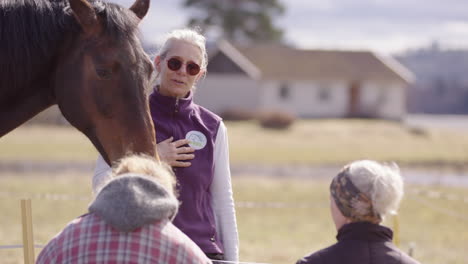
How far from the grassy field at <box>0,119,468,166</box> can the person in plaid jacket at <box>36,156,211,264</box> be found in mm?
19910

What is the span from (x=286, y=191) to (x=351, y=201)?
13525 mm

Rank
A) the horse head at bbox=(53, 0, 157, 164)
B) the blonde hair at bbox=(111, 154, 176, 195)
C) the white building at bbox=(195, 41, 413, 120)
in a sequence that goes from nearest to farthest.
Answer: the blonde hair at bbox=(111, 154, 176, 195), the horse head at bbox=(53, 0, 157, 164), the white building at bbox=(195, 41, 413, 120)

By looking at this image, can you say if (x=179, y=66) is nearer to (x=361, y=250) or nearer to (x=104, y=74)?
(x=104, y=74)

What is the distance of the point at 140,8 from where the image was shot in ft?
11.6

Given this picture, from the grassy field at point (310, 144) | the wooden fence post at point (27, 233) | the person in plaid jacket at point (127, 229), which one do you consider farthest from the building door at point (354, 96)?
the person in plaid jacket at point (127, 229)

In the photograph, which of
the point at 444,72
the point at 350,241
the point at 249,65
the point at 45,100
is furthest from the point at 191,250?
the point at 444,72

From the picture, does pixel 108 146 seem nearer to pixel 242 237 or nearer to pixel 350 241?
pixel 350 241

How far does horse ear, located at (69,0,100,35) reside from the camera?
10.3ft

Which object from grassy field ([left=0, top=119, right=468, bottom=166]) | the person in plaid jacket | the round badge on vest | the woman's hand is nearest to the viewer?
the person in plaid jacket

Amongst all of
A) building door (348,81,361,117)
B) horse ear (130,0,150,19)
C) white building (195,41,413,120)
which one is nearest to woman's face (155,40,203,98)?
horse ear (130,0,150,19)

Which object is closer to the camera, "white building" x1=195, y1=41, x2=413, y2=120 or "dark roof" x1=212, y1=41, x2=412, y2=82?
"white building" x1=195, y1=41, x2=413, y2=120

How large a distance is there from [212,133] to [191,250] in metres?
1.22

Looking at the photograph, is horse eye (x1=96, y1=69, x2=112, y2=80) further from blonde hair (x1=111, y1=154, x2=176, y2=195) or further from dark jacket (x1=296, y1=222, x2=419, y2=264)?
dark jacket (x1=296, y1=222, x2=419, y2=264)

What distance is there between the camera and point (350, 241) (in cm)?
268
